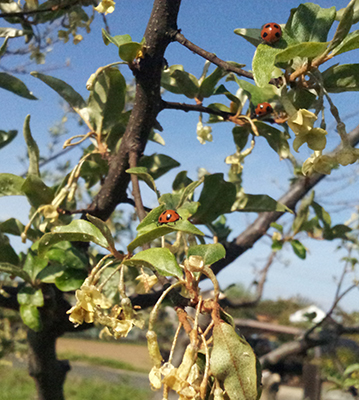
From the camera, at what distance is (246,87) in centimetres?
86

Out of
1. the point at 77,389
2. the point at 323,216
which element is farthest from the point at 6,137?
the point at 77,389

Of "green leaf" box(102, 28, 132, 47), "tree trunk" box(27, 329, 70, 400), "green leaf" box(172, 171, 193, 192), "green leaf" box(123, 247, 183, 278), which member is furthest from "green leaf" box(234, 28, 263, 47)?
"tree trunk" box(27, 329, 70, 400)

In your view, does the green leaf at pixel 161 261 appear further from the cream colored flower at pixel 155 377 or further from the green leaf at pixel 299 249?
the green leaf at pixel 299 249

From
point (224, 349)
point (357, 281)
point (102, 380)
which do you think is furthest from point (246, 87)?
point (102, 380)

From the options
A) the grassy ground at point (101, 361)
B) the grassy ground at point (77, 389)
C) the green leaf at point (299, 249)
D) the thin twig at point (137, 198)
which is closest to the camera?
the thin twig at point (137, 198)

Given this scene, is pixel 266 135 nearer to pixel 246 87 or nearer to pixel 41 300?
pixel 246 87

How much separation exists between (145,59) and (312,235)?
1.03 m

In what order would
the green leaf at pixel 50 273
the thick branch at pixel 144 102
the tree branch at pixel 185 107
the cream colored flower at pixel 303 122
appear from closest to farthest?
the cream colored flower at pixel 303 122, the thick branch at pixel 144 102, the tree branch at pixel 185 107, the green leaf at pixel 50 273

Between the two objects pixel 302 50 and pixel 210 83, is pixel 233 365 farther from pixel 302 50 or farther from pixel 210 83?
pixel 210 83

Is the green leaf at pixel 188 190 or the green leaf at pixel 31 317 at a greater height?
the green leaf at pixel 188 190

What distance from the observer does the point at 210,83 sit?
101 cm

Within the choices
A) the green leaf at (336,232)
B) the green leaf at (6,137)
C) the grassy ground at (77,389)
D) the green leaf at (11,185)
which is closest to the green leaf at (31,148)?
the green leaf at (11,185)

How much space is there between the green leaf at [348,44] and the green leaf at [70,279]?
29.2 inches

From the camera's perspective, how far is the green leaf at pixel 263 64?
491 mm
